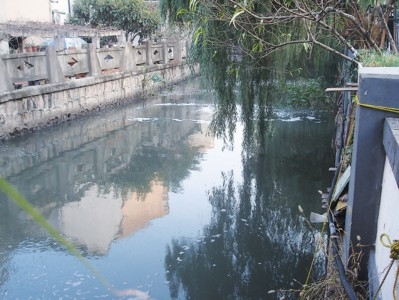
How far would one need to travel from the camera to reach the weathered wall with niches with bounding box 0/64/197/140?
28.4 ft

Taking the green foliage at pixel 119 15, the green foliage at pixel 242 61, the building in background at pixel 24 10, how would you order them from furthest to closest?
1. the green foliage at pixel 119 15
2. the building in background at pixel 24 10
3. the green foliage at pixel 242 61

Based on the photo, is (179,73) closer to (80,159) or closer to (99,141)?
(99,141)

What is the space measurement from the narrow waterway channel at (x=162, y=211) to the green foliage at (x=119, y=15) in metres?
9.43

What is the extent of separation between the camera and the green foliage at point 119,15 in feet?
60.3

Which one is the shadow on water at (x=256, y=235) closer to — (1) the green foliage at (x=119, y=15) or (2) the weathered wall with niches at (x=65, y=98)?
(2) the weathered wall with niches at (x=65, y=98)

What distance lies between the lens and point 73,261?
15.0ft

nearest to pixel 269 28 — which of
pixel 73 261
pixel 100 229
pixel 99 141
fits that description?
pixel 100 229

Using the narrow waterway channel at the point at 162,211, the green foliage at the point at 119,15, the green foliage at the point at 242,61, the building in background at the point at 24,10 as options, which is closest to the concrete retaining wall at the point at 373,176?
the narrow waterway channel at the point at 162,211

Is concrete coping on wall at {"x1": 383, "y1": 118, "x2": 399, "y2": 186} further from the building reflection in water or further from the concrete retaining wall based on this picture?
the building reflection in water

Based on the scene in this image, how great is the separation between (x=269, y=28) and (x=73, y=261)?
3727 millimetres

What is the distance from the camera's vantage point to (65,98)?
10375mm

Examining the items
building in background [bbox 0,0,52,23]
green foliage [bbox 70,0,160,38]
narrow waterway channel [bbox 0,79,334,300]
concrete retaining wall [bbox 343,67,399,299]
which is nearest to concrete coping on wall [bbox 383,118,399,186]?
concrete retaining wall [bbox 343,67,399,299]

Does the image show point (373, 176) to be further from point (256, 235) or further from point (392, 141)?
point (256, 235)

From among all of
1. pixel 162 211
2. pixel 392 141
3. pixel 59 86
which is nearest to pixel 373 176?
pixel 392 141
